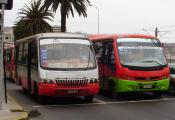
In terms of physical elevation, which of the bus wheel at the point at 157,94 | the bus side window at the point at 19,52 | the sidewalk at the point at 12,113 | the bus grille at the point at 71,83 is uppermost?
the bus side window at the point at 19,52

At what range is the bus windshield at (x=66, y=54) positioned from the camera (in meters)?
17.9

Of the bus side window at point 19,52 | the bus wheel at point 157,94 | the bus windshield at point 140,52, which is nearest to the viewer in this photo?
the bus windshield at point 140,52

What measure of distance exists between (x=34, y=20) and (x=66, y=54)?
147 ft

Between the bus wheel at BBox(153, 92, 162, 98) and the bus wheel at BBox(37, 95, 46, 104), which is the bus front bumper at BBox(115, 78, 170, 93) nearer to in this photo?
the bus wheel at BBox(153, 92, 162, 98)

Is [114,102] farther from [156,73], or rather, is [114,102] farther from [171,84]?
[171,84]

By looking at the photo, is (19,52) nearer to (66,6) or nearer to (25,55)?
(25,55)

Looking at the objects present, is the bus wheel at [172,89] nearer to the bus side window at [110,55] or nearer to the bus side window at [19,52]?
the bus side window at [110,55]

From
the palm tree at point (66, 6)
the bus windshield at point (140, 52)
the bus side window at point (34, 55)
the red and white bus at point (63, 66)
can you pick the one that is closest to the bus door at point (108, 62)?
the bus windshield at point (140, 52)

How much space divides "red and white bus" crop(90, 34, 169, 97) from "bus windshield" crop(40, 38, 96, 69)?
1.54m

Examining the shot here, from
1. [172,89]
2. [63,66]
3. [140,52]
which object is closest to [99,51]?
[140,52]

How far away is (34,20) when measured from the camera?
62594 millimetres

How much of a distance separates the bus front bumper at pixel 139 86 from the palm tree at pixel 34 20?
4159 cm

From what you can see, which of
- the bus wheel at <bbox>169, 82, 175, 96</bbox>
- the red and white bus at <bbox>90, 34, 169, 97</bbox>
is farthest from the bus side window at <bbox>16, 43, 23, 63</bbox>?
the bus wheel at <bbox>169, 82, 175, 96</bbox>

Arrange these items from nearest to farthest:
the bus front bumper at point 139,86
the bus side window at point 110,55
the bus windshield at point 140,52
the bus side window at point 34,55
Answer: the bus side window at point 34,55 → the bus front bumper at point 139,86 → the bus windshield at point 140,52 → the bus side window at point 110,55
